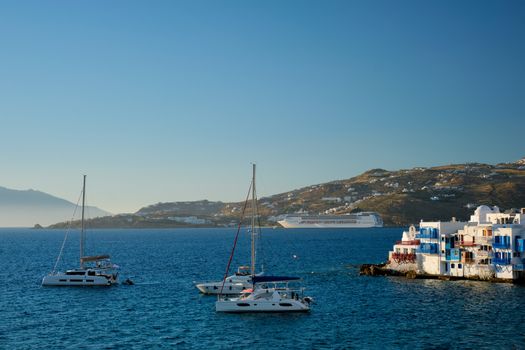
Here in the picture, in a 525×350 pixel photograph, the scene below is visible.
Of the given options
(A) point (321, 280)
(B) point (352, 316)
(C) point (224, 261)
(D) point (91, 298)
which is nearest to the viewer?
(B) point (352, 316)

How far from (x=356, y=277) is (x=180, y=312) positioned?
37.9 meters

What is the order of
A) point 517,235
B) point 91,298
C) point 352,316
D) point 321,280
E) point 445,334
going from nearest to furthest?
point 445,334
point 352,316
point 91,298
point 517,235
point 321,280

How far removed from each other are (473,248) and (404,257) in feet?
45.4

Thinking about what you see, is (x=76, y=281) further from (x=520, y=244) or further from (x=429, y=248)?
(x=520, y=244)

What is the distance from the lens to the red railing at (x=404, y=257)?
310 ft

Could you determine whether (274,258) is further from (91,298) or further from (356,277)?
(91,298)

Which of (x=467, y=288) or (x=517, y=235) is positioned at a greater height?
(x=517, y=235)

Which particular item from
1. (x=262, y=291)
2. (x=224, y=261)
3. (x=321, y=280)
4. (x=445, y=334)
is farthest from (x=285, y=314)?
(x=224, y=261)

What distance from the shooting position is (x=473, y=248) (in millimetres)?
83188

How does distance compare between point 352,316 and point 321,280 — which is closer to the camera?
point 352,316

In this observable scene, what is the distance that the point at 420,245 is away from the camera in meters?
90.6

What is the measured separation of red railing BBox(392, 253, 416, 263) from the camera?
Result: 310ft

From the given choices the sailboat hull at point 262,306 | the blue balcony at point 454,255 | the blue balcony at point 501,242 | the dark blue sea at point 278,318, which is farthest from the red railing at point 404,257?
the sailboat hull at point 262,306

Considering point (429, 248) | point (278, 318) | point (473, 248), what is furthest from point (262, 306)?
point (429, 248)
